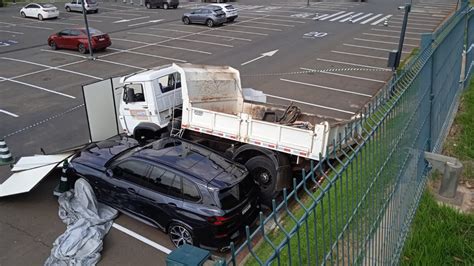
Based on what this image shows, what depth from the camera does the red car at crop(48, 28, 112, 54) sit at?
2325 centimetres

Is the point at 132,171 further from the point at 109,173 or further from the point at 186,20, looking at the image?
the point at 186,20

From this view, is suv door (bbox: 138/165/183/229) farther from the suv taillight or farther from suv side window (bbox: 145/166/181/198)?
the suv taillight

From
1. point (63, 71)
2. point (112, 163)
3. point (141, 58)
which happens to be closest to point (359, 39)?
point (141, 58)

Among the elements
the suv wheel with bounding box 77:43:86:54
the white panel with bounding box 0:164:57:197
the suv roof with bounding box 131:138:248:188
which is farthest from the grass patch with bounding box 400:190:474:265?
the suv wheel with bounding box 77:43:86:54

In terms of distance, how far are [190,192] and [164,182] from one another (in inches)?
24.5

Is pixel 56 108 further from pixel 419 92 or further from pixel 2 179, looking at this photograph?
pixel 419 92

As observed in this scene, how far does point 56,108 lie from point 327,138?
35.4 feet

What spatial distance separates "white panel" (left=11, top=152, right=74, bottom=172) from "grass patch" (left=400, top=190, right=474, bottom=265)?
7422 mm

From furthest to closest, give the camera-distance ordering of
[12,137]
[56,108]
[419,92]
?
1. [56,108]
2. [12,137]
3. [419,92]

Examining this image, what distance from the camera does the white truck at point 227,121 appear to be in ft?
29.7

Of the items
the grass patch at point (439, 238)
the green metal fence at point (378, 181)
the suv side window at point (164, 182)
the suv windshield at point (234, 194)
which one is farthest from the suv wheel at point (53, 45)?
the grass patch at point (439, 238)

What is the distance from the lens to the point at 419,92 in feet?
17.8

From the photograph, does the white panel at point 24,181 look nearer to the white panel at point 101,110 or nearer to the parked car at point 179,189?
the parked car at point 179,189

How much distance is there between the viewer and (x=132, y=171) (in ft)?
27.0
